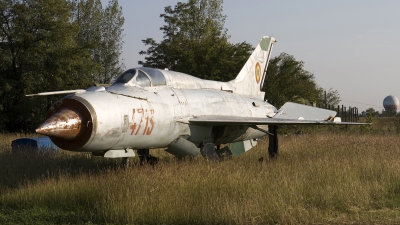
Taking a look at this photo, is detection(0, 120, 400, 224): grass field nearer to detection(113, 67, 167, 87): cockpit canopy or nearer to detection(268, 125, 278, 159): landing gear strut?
detection(113, 67, 167, 87): cockpit canopy

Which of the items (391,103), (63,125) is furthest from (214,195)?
(391,103)

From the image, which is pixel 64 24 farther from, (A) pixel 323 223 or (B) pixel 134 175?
(A) pixel 323 223

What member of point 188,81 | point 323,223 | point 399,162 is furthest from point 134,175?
point 399,162

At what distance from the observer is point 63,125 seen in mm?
8922

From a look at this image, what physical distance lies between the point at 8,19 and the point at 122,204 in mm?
29096

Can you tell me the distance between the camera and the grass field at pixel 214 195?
7844 millimetres

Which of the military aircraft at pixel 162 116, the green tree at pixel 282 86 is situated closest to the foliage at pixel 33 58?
the green tree at pixel 282 86

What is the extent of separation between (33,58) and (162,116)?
24538 millimetres

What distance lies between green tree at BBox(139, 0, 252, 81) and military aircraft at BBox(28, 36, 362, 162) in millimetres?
20302

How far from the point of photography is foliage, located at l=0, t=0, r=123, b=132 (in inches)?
1288

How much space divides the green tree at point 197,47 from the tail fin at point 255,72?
17904 millimetres

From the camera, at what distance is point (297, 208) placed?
7777mm

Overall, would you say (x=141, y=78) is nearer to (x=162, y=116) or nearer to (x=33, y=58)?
(x=162, y=116)

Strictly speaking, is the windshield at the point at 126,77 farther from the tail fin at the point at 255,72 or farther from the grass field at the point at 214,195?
the tail fin at the point at 255,72
